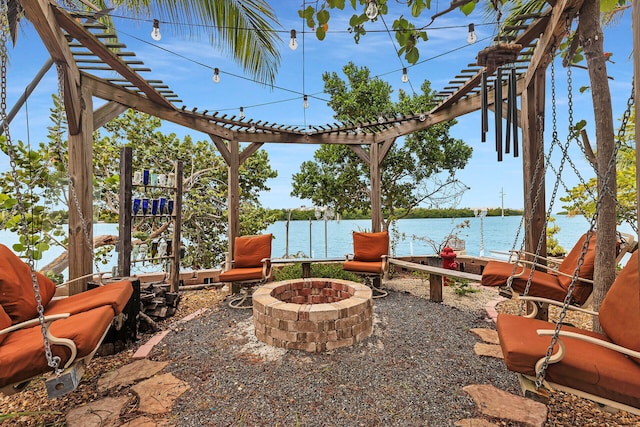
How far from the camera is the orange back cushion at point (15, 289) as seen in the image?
6.44ft

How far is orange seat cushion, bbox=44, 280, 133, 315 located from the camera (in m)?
2.24

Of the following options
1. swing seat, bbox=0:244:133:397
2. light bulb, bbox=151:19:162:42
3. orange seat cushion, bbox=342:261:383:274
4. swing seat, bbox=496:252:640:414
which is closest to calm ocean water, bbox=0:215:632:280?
orange seat cushion, bbox=342:261:383:274

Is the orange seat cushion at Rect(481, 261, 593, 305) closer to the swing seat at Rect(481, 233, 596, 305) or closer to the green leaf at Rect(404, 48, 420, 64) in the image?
the swing seat at Rect(481, 233, 596, 305)

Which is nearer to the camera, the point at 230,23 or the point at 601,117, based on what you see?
the point at 601,117

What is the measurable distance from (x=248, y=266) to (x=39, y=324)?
2878mm

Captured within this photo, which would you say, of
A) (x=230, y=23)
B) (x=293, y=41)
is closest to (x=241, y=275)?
(x=293, y=41)

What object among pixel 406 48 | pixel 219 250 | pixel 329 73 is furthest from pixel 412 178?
pixel 406 48

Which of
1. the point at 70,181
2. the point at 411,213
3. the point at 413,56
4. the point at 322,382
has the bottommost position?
the point at 322,382

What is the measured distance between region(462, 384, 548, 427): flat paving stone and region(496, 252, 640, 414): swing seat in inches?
17.4

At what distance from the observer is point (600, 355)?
1.48 m

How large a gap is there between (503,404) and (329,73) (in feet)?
23.2

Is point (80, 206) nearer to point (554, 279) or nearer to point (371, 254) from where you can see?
point (371, 254)

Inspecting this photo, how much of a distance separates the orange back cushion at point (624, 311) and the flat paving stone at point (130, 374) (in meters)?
2.95

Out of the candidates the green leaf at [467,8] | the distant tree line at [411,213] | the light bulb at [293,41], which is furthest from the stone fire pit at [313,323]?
the distant tree line at [411,213]
